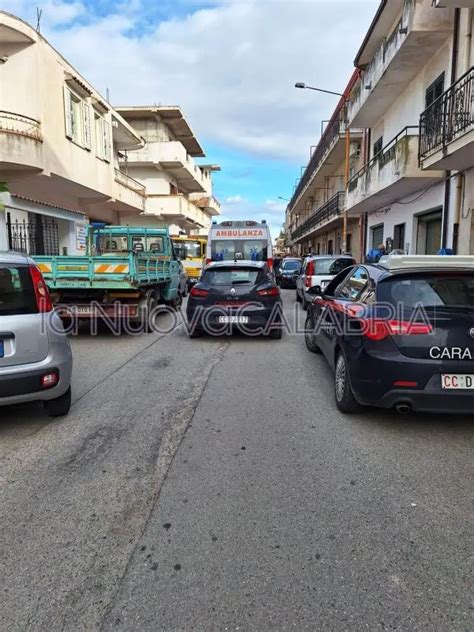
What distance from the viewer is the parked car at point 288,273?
23656 millimetres

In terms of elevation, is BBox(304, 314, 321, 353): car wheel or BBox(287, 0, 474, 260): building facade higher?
BBox(287, 0, 474, 260): building facade

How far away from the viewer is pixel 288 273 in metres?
23.8

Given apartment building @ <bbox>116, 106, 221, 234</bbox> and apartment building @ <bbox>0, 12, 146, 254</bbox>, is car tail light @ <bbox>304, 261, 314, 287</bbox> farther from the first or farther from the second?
apartment building @ <bbox>116, 106, 221, 234</bbox>

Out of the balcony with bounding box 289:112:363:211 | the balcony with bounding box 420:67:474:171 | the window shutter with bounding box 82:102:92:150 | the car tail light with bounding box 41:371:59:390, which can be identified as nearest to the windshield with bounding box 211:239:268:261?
the window shutter with bounding box 82:102:92:150

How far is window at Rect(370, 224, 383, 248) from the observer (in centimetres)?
2023

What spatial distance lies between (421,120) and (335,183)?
816 inches

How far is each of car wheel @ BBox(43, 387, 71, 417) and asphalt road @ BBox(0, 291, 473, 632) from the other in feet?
0.54

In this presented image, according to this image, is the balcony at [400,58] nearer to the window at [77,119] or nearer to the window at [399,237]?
the window at [399,237]

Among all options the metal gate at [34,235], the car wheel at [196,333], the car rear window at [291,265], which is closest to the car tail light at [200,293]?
the car wheel at [196,333]

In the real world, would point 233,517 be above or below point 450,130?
below

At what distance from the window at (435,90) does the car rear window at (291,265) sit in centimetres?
1133

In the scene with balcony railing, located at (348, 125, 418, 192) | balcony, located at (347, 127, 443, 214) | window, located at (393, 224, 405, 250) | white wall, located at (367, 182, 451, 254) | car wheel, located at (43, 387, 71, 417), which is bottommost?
car wheel, located at (43, 387, 71, 417)

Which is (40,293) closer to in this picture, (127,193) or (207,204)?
(127,193)

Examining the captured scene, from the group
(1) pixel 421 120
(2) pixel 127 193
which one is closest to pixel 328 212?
(2) pixel 127 193
